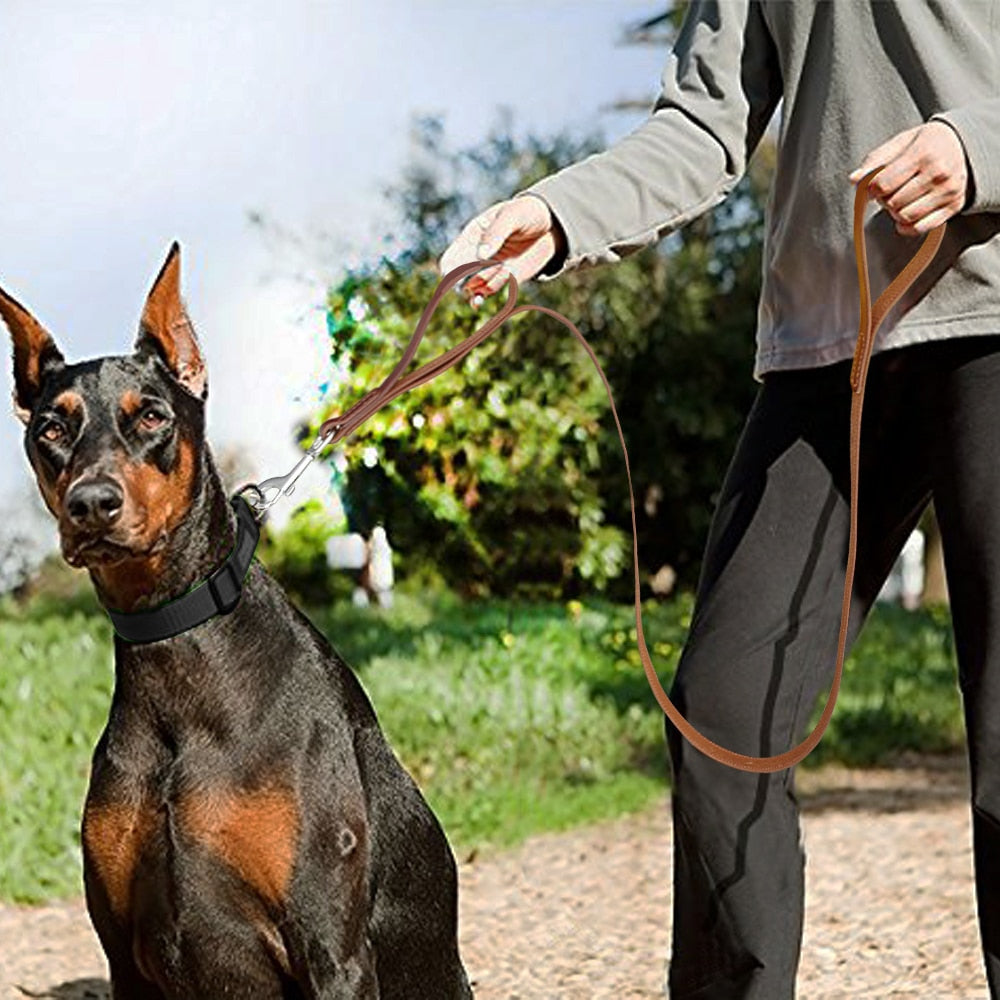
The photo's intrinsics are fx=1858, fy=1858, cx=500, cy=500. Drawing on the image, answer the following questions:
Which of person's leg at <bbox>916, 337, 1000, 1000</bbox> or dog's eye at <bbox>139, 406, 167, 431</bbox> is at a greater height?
dog's eye at <bbox>139, 406, 167, 431</bbox>

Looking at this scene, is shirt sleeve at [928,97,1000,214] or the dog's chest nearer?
shirt sleeve at [928,97,1000,214]

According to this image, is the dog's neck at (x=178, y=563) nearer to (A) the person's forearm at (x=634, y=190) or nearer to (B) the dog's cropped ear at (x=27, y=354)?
(B) the dog's cropped ear at (x=27, y=354)

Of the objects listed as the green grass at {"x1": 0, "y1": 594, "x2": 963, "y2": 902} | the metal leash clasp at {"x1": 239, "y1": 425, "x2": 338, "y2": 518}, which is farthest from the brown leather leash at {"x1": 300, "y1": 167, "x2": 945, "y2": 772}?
the green grass at {"x1": 0, "y1": 594, "x2": 963, "y2": 902}

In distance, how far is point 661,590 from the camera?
1557 centimetres

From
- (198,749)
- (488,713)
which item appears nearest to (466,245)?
(198,749)

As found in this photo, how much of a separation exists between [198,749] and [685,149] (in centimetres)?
131

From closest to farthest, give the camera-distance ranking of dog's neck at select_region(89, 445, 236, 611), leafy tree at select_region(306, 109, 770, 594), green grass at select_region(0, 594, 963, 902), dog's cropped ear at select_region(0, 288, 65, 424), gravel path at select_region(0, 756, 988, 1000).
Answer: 1. dog's neck at select_region(89, 445, 236, 611)
2. dog's cropped ear at select_region(0, 288, 65, 424)
3. gravel path at select_region(0, 756, 988, 1000)
4. green grass at select_region(0, 594, 963, 902)
5. leafy tree at select_region(306, 109, 770, 594)

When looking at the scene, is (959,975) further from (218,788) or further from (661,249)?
(661,249)

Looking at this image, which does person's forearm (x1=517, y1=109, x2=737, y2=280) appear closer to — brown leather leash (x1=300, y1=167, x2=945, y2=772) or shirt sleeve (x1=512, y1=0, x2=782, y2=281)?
shirt sleeve (x1=512, y1=0, x2=782, y2=281)

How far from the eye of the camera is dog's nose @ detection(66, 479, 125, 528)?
2895 millimetres

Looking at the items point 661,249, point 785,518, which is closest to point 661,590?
point 661,249

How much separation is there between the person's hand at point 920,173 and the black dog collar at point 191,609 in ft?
4.01

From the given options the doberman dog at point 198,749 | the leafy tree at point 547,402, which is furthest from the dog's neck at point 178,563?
the leafy tree at point 547,402

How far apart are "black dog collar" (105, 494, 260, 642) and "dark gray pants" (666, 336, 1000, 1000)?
30.4 inches
